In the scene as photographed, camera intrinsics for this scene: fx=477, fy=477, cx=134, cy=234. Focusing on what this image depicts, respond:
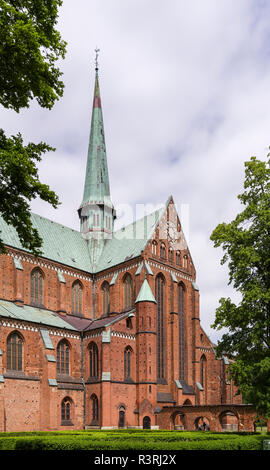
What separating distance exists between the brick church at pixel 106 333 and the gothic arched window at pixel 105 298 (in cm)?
20

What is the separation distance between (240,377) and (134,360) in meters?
23.0

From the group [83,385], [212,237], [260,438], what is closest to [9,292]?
[83,385]

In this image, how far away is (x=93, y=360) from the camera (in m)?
44.4

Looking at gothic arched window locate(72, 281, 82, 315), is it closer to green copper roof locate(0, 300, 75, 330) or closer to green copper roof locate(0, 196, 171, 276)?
green copper roof locate(0, 196, 171, 276)

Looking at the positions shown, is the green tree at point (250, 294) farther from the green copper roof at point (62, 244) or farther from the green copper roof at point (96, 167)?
the green copper roof at point (96, 167)

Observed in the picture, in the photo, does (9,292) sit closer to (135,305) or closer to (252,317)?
(135,305)

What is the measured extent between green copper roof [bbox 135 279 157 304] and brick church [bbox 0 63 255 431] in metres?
0.14

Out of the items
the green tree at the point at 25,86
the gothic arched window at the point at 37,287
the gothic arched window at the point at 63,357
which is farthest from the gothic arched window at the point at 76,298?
the green tree at the point at 25,86

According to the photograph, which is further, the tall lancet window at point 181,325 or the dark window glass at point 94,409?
the tall lancet window at point 181,325

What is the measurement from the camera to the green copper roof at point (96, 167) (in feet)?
202

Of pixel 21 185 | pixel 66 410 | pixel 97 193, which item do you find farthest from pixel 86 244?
pixel 21 185

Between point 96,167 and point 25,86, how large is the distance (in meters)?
47.2

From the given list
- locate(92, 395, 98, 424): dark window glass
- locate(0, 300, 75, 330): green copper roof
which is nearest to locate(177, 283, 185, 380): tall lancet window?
locate(92, 395, 98, 424): dark window glass

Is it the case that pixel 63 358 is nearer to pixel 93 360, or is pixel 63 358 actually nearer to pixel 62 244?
pixel 93 360
